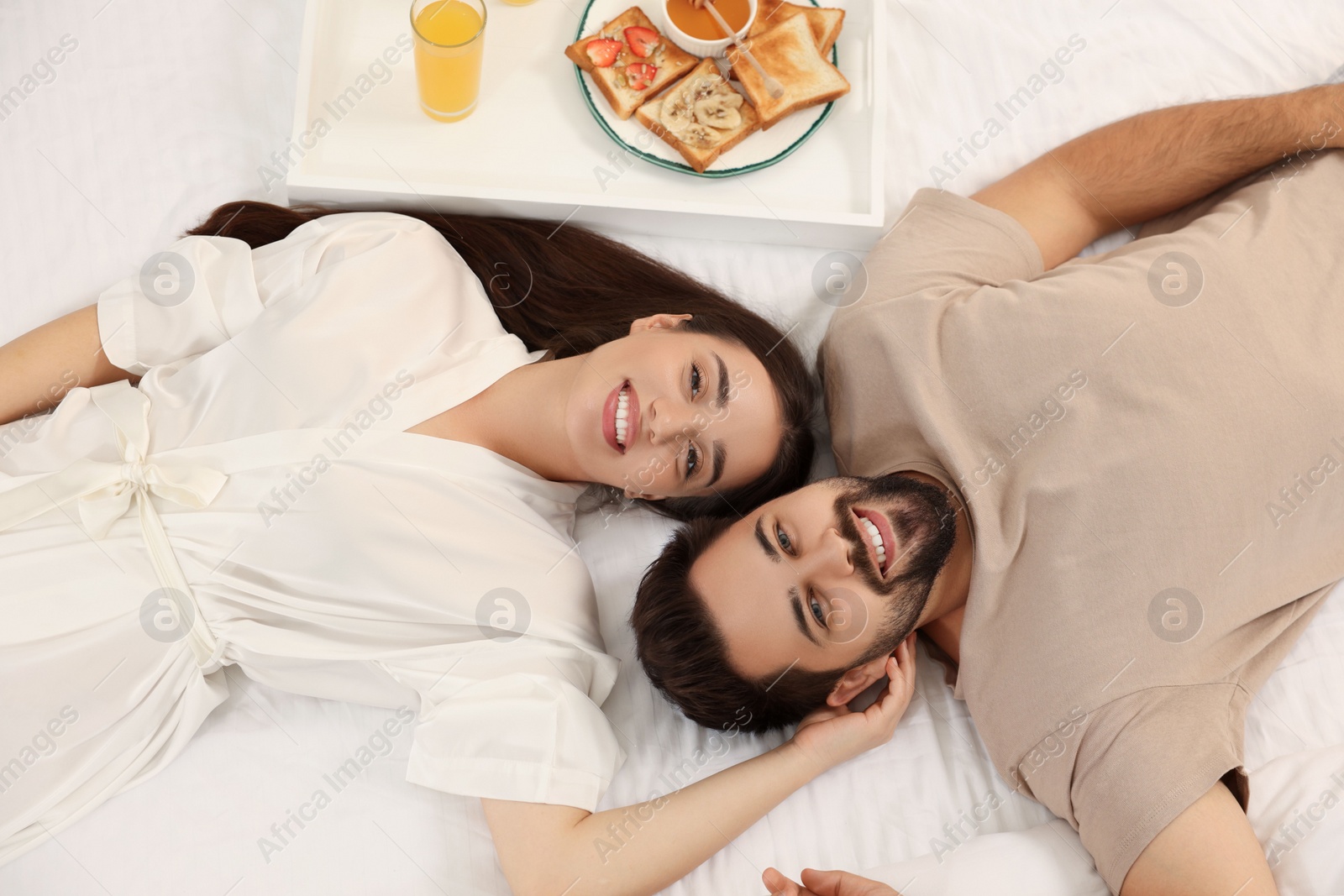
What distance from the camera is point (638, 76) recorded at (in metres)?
1.90

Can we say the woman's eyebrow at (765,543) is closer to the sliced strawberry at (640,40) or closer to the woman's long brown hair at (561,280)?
the woman's long brown hair at (561,280)

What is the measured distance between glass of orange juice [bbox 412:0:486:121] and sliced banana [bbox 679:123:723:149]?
398mm

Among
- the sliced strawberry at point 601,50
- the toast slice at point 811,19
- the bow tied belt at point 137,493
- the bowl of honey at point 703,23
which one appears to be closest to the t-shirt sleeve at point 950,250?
the toast slice at point 811,19

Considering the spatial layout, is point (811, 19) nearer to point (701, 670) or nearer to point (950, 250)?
point (950, 250)

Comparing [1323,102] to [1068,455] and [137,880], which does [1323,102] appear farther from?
[137,880]

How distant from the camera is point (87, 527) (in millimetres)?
1505

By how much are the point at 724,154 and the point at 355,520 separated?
965 millimetres

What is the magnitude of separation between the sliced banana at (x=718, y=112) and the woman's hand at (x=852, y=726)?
3.34ft

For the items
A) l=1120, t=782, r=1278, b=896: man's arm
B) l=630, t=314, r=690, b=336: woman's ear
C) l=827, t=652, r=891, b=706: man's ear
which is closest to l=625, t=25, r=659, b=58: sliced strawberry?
l=630, t=314, r=690, b=336: woman's ear

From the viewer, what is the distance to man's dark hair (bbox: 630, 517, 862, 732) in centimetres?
152

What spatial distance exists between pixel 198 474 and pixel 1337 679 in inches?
72.5

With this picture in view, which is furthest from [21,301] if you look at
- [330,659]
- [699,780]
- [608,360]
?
[699,780]

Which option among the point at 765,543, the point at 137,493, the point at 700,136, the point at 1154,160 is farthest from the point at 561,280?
the point at 1154,160

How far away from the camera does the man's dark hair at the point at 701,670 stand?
59.8 inches
